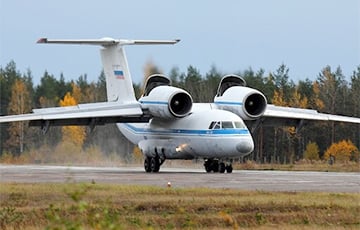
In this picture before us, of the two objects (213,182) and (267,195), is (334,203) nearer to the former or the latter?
(267,195)

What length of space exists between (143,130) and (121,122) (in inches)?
44.1

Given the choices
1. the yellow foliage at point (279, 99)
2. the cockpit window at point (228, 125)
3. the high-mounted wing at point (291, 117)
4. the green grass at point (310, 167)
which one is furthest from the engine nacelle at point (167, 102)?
the yellow foliage at point (279, 99)

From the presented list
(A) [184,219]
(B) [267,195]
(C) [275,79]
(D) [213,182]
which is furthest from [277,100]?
(A) [184,219]

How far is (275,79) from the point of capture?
76500 millimetres

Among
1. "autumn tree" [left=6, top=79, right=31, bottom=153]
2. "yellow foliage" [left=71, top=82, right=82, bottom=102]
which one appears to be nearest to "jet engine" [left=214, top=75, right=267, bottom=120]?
"autumn tree" [left=6, top=79, right=31, bottom=153]

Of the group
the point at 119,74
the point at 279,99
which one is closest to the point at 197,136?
the point at 119,74

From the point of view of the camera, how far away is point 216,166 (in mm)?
40125

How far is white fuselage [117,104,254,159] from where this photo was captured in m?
38.2

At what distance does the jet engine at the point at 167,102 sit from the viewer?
39219mm

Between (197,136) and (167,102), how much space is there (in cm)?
189

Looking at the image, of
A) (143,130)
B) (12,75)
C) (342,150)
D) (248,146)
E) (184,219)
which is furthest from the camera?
(12,75)

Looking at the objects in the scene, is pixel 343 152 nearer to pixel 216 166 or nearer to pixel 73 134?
pixel 73 134

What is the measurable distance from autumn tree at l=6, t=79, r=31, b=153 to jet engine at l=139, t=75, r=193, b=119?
29.3 m

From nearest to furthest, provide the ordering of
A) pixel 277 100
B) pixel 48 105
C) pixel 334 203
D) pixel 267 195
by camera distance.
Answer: pixel 334 203 < pixel 267 195 < pixel 277 100 < pixel 48 105
